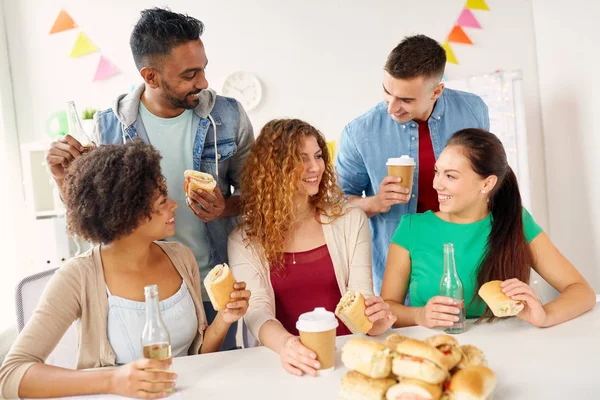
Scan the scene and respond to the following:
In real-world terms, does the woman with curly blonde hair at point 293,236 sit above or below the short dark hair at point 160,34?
below

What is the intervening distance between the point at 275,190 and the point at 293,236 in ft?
0.59

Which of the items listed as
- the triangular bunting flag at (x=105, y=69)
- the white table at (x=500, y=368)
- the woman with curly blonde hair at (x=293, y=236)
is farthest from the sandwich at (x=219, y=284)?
the triangular bunting flag at (x=105, y=69)

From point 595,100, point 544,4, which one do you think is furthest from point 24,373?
point 544,4

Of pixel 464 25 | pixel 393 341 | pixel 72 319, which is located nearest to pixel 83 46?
pixel 464 25

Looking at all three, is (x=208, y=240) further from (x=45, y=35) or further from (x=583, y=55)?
(x=45, y=35)

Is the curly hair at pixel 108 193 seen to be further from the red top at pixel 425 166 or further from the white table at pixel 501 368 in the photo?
the red top at pixel 425 166

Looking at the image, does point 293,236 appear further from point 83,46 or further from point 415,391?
point 83,46

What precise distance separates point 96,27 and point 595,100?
12.4ft

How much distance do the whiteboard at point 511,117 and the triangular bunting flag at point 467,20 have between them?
1.64 ft

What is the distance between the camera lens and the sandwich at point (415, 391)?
122cm

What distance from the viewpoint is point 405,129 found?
2.67 metres

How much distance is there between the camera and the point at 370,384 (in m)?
1.30

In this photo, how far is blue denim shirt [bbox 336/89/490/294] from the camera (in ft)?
8.75

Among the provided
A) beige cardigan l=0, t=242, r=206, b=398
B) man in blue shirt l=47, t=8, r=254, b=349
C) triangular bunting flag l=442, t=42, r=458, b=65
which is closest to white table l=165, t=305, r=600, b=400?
beige cardigan l=0, t=242, r=206, b=398
